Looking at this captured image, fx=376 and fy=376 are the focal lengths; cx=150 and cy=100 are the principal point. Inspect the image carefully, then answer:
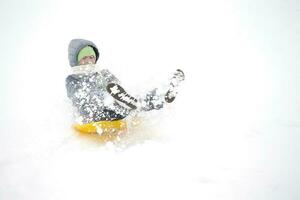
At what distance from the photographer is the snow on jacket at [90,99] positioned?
2115mm

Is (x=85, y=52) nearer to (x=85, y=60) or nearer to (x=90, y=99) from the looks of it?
(x=85, y=60)

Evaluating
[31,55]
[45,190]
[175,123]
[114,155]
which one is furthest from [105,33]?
[45,190]

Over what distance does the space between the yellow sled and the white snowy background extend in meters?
0.05

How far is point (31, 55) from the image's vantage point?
4094 millimetres

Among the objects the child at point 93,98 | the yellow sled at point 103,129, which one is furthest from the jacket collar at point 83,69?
the yellow sled at point 103,129

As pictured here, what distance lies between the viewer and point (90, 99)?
7.02 feet

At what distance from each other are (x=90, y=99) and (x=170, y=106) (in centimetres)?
75

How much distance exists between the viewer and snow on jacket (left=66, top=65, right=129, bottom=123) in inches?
83.3

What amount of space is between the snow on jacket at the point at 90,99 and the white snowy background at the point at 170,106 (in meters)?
0.16

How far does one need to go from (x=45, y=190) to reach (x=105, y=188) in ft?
0.94

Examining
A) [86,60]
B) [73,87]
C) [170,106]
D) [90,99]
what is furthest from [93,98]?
[170,106]

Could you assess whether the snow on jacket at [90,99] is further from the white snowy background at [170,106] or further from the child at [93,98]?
the white snowy background at [170,106]

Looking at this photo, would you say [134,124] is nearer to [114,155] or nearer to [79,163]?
[114,155]

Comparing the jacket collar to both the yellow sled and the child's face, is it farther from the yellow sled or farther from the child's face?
→ the yellow sled
